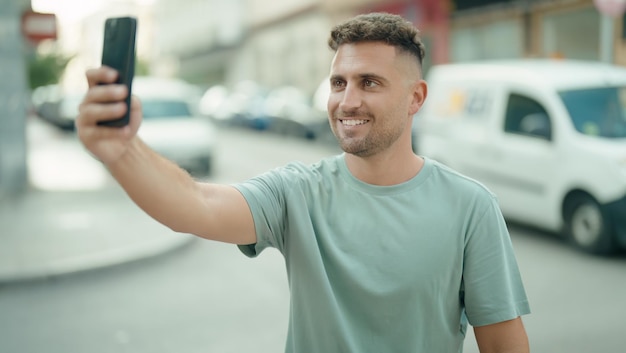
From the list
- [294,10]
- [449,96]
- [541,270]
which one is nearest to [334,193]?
[541,270]

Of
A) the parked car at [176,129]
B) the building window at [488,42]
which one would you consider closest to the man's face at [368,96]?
the parked car at [176,129]

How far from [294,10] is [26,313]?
111ft

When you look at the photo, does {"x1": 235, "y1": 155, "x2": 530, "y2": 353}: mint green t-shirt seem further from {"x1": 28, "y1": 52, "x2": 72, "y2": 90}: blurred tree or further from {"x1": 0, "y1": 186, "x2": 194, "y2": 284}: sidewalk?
{"x1": 28, "y1": 52, "x2": 72, "y2": 90}: blurred tree

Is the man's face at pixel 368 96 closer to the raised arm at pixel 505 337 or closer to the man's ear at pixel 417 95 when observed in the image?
the man's ear at pixel 417 95

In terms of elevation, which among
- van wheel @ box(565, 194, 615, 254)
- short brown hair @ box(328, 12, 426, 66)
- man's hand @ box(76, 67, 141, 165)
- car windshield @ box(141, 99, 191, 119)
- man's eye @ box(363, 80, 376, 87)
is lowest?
van wheel @ box(565, 194, 615, 254)

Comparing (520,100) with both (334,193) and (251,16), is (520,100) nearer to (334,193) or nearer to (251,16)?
(334,193)

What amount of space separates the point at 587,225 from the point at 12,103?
32.6 feet

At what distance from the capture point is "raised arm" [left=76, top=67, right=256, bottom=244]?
4.40ft

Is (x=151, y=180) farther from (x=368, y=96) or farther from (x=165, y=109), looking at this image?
(x=165, y=109)

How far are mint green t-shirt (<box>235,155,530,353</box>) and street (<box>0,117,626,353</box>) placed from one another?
320cm

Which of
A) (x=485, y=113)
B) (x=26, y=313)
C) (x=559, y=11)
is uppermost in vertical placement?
(x=559, y=11)

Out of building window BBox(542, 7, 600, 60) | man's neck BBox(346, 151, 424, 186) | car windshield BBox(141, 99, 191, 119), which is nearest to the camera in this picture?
man's neck BBox(346, 151, 424, 186)

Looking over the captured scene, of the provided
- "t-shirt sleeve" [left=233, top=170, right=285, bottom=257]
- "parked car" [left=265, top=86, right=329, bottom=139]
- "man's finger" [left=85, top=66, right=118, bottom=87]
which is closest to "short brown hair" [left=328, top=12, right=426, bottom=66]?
"t-shirt sleeve" [left=233, top=170, right=285, bottom=257]

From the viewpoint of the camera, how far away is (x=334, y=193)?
6.99ft
